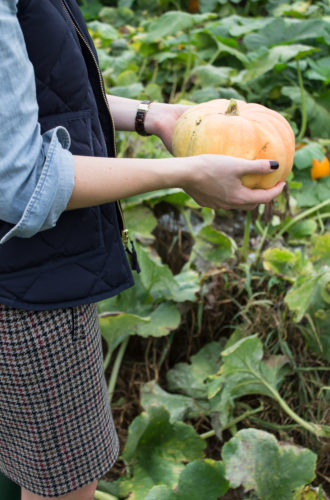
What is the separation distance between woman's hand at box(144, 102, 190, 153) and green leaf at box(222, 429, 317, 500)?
0.69 meters

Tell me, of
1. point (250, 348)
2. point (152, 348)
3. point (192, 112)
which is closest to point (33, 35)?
point (192, 112)

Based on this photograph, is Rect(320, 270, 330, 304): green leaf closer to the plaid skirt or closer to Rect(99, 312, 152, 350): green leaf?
Rect(99, 312, 152, 350): green leaf

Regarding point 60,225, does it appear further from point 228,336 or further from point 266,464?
point 228,336

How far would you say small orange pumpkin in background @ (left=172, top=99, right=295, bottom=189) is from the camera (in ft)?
3.59

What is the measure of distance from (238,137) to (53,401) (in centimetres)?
57

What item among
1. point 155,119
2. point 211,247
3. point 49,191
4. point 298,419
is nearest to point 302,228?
point 211,247

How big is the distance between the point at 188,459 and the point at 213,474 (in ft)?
0.55

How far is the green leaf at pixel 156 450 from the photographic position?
1.46 metres

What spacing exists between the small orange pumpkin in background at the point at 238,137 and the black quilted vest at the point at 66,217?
0.67 ft

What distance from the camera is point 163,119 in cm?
122

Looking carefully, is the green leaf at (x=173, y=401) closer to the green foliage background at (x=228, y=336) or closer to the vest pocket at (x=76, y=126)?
the green foliage background at (x=228, y=336)

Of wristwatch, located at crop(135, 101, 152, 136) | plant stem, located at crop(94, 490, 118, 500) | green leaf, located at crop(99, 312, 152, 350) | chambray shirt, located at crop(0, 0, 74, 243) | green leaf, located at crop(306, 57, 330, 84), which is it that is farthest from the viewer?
green leaf, located at crop(306, 57, 330, 84)

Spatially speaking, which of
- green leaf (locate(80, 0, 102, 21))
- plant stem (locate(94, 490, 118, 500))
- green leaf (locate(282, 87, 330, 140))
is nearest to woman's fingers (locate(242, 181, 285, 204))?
plant stem (locate(94, 490, 118, 500))

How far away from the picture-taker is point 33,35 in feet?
2.58
